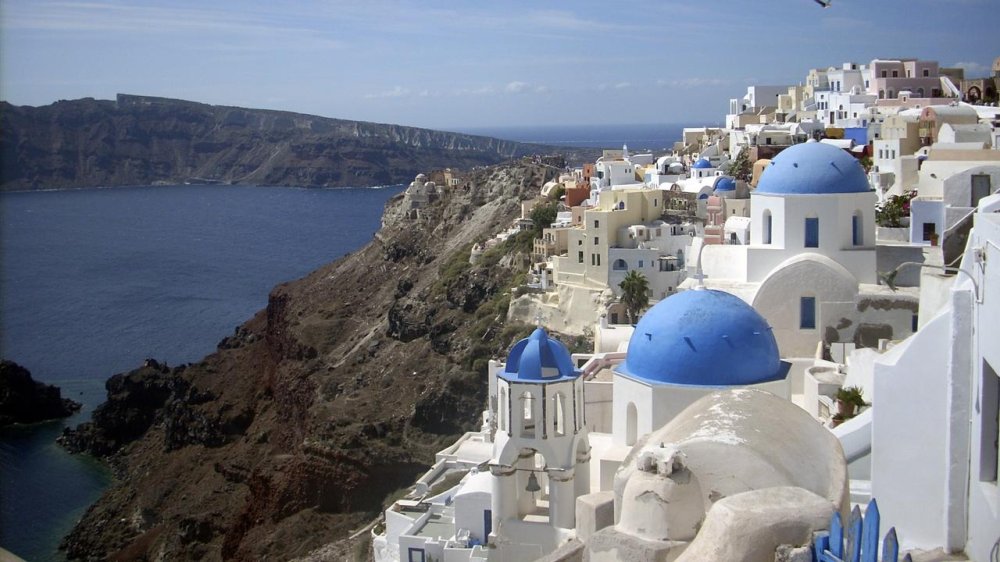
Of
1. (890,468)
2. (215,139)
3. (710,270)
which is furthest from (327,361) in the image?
(215,139)

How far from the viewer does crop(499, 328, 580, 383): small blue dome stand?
1320 centimetres

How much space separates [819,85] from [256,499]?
31419mm

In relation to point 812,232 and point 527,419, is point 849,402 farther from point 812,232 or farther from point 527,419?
point 812,232

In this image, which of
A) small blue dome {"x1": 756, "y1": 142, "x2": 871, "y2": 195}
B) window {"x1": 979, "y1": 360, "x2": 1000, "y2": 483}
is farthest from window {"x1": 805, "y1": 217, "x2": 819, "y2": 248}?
window {"x1": 979, "y1": 360, "x2": 1000, "y2": 483}

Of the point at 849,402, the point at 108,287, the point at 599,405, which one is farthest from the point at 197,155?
the point at 849,402

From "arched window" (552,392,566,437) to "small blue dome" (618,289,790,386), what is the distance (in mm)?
860

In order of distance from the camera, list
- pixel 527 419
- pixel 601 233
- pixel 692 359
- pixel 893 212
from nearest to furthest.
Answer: pixel 692 359 < pixel 527 419 < pixel 893 212 < pixel 601 233

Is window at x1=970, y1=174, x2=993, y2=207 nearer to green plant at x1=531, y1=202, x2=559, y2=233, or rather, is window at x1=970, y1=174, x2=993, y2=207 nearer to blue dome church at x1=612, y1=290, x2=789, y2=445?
blue dome church at x1=612, y1=290, x2=789, y2=445

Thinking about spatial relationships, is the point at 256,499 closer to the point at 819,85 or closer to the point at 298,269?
the point at 819,85

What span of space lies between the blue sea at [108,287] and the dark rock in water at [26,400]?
50 centimetres

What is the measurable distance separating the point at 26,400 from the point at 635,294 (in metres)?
29.6

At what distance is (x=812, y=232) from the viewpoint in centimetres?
1695

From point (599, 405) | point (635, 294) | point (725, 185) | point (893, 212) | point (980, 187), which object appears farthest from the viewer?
point (725, 185)

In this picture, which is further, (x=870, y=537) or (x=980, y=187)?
(x=980, y=187)
